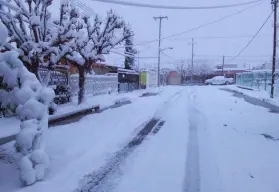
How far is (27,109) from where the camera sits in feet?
14.7

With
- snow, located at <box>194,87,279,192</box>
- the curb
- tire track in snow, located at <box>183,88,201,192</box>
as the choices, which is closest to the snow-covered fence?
Result: the curb

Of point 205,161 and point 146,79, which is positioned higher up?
point 146,79

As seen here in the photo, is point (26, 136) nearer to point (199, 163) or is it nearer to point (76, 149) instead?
point (76, 149)

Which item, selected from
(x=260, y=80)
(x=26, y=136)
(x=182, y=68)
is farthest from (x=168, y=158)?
(x=182, y=68)

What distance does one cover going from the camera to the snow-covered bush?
430 centimetres

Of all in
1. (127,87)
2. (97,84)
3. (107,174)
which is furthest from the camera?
(127,87)

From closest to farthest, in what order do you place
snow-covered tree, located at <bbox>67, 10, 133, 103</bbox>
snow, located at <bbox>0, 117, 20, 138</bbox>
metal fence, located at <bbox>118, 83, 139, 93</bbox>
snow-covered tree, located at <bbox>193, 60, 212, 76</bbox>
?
snow, located at <bbox>0, 117, 20, 138</bbox>, snow-covered tree, located at <bbox>67, 10, 133, 103</bbox>, metal fence, located at <bbox>118, 83, 139, 93</bbox>, snow-covered tree, located at <bbox>193, 60, 212, 76</bbox>

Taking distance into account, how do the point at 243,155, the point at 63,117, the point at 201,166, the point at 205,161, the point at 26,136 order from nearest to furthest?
the point at 26,136 < the point at 201,166 < the point at 205,161 < the point at 243,155 < the point at 63,117

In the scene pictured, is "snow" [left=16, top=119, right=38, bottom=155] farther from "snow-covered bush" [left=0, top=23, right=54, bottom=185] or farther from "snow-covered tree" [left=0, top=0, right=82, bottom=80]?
"snow-covered tree" [left=0, top=0, right=82, bottom=80]

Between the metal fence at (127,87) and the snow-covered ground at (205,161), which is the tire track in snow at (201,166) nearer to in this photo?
the snow-covered ground at (205,161)

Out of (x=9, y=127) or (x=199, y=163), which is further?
(x=9, y=127)

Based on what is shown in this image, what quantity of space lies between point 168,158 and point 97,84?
1786 centimetres

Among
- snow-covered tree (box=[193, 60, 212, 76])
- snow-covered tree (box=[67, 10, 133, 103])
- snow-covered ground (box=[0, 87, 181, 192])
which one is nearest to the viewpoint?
snow-covered ground (box=[0, 87, 181, 192])

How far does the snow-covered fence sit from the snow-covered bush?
1260 cm
